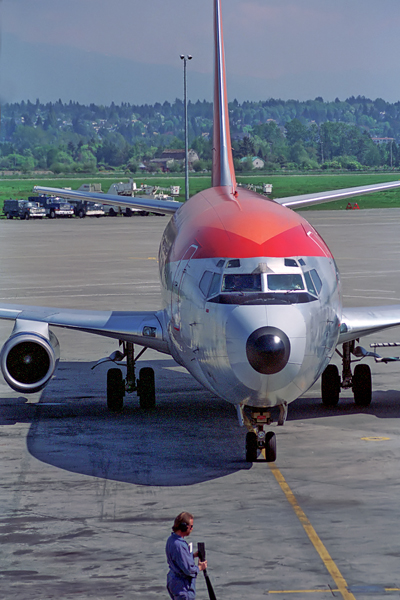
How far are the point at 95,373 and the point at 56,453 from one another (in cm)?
741

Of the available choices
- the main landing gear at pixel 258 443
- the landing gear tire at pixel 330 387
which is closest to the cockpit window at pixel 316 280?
the main landing gear at pixel 258 443

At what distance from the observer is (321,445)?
1709 centimetres

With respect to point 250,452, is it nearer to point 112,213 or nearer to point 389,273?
point 389,273

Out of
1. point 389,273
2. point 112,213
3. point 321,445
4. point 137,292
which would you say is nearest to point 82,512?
point 321,445

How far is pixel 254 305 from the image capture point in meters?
14.3

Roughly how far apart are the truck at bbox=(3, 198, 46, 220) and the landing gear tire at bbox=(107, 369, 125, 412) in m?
85.7

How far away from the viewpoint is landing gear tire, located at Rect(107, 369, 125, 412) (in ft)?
65.2

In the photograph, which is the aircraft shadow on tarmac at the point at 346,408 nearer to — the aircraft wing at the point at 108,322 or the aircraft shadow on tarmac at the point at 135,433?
the aircraft shadow on tarmac at the point at 135,433

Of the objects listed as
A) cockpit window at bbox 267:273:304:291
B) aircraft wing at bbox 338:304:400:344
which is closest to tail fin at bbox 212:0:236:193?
aircraft wing at bbox 338:304:400:344

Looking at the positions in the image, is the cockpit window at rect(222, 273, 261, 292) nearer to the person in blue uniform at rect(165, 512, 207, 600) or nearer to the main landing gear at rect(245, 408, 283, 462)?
the main landing gear at rect(245, 408, 283, 462)

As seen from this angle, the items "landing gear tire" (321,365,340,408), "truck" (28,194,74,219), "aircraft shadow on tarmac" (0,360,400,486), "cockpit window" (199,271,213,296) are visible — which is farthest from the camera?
"truck" (28,194,74,219)

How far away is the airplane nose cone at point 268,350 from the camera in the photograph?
13797 millimetres

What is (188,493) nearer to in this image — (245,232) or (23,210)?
(245,232)

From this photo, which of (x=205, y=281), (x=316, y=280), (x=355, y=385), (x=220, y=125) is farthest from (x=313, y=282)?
(x=220, y=125)
